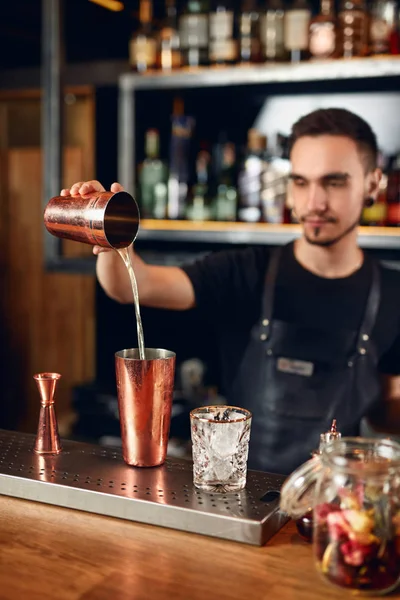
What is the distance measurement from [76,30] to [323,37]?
3.79ft

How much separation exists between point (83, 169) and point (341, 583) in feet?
10.2

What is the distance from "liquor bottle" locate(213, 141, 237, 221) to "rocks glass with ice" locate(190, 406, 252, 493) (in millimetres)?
1600

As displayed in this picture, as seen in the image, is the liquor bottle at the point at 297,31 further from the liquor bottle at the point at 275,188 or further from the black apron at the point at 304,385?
the black apron at the point at 304,385

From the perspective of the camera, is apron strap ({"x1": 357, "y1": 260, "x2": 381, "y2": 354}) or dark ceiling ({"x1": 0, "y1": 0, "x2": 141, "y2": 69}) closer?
apron strap ({"x1": 357, "y1": 260, "x2": 381, "y2": 354})

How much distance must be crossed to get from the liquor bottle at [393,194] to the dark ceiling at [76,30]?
1.05m

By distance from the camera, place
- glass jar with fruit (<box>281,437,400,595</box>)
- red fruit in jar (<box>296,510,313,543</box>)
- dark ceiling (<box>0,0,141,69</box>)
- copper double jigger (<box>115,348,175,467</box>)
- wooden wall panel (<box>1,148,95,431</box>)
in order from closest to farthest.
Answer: glass jar with fruit (<box>281,437,400,595</box>), red fruit in jar (<box>296,510,313,543</box>), copper double jigger (<box>115,348,175,467</box>), dark ceiling (<box>0,0,141,69</box>), wooden wall panel (<box>1,148,95,431</box>)

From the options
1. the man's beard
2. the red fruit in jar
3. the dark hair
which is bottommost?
the red fruit in jar

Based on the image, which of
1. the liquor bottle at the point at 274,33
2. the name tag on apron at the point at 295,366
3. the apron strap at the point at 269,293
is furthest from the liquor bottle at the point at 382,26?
the name tag on apron at the point at 295,366

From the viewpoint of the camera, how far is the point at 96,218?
4.30 ft

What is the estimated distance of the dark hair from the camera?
2062mm

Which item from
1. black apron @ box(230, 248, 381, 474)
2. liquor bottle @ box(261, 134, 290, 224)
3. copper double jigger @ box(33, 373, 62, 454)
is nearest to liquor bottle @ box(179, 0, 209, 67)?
liquor bottle @ box(261, 134, 290, 224)

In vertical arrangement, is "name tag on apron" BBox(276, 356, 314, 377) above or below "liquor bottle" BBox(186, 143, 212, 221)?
below

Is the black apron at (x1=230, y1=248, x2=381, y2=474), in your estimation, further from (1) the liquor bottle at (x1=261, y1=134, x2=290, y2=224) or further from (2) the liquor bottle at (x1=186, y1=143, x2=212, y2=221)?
(2) the liquor bottle at (x1=186, y1=143, x2=212, y2=221)

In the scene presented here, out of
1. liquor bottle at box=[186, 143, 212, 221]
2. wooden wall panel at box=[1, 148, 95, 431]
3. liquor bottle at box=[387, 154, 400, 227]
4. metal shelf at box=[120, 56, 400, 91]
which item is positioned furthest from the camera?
wooden wall panel at box=[1, 148, 95, 431]
